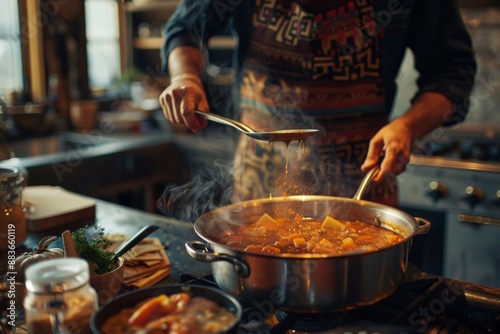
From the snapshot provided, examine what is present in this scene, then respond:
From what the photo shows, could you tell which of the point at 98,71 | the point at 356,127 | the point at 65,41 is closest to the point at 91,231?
the point at 356,127

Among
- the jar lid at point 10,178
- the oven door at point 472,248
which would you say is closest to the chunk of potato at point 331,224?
the jar lid at point 10,178

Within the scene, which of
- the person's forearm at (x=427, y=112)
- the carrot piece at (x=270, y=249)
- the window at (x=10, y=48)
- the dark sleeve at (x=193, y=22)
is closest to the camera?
the carrot piece at (x=270, y=249)

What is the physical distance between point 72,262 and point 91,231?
841mm

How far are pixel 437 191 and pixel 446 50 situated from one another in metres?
1.18

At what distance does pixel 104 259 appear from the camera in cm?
129

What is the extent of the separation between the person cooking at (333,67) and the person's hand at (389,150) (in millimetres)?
221

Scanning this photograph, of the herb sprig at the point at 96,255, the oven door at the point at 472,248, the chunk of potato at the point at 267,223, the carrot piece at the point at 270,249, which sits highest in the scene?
the chunk of potato at the point at 267,223

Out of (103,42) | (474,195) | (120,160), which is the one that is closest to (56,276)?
(474,195)

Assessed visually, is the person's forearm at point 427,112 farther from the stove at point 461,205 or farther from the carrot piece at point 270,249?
the stove at point 461,205

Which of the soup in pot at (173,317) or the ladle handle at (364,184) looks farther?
the ladle handle at (364,184)

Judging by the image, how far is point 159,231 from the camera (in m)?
1.87

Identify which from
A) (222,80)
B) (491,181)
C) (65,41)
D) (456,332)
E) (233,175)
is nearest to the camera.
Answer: (456,332)

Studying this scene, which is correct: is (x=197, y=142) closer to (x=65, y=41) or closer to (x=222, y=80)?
(x=222, y=80)

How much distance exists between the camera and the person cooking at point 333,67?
197cm
